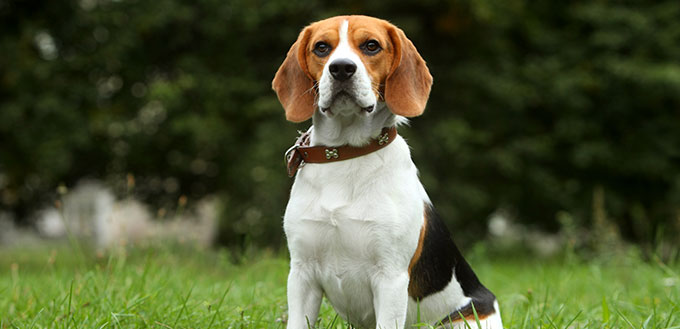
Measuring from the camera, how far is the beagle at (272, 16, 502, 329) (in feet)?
9.24

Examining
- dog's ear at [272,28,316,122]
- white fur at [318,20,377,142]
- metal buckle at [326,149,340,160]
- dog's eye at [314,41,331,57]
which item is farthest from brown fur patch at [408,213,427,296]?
dog's eye at [314,41,331,57]

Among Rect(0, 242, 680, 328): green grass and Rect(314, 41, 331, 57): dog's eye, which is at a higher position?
Rect(314, 41, 331, 57): dog's eye

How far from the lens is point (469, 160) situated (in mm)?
11234

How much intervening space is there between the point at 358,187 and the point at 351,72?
0.48 m

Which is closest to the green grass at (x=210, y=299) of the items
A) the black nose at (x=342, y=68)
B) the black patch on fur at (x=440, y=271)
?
the black patch on fur at (x=440, y=271)

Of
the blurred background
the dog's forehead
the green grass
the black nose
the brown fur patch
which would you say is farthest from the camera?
the blurred background

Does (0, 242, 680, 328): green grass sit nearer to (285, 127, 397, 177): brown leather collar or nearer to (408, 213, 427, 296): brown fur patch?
(408, 213, 427, 296): brown fur patch

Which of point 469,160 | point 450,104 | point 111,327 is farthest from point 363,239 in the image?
point 450,104

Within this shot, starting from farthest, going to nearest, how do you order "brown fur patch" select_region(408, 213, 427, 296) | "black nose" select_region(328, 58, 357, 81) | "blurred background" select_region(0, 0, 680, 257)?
1. "blurred background" select_region(0, 0, 680, 257)
2. "brown fur patch" select_region(408, 213, 427, 296)
3. "black nose" select_region(328, 58, 357, 81)

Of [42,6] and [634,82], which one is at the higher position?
[42,6]

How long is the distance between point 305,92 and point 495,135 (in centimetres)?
930

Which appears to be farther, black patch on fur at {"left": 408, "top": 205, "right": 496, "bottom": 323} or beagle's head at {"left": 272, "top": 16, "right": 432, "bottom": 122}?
black patch on fur at {"left": 408, "top": 205, "right": 496, "bottom": 323}

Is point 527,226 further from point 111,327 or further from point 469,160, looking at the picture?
point 111,327

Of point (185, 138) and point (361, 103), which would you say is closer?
point (361, 103)
